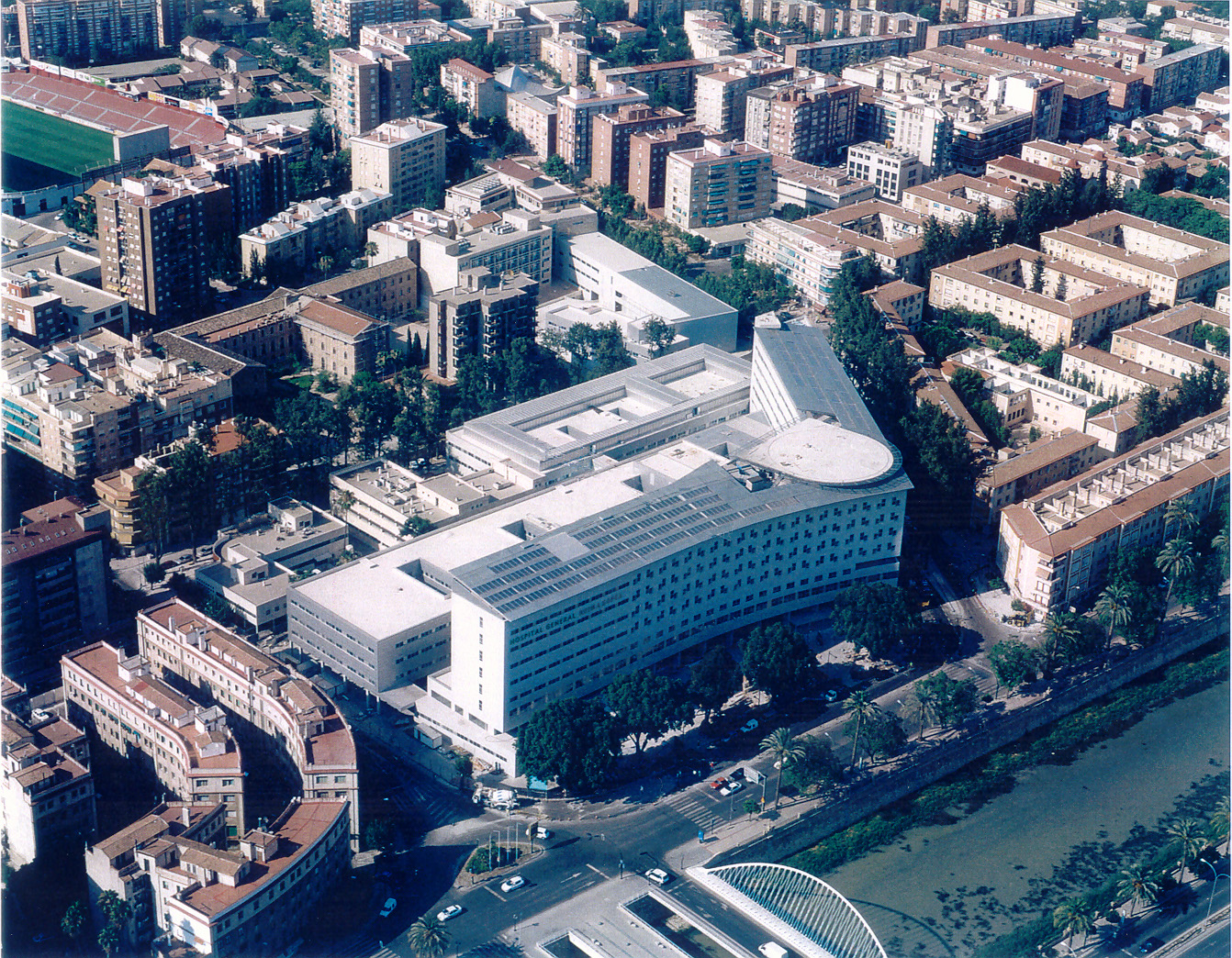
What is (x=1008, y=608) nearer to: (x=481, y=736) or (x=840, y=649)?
(x=840, y=649)

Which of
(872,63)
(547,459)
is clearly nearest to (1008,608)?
(547,459)

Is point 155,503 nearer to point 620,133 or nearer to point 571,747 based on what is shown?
point 571,747

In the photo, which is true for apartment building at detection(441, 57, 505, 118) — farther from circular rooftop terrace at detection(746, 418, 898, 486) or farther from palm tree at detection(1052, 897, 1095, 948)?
palm tree at detection(1052, 897, 1095, 948)

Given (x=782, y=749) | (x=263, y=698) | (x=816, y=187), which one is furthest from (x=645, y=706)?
(x=816, y=187)

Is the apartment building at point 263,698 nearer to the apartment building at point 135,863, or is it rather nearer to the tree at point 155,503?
the apartment building at point 135,863

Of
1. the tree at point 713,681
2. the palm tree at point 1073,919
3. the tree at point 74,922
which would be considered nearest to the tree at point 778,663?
the tree at point 713,681
